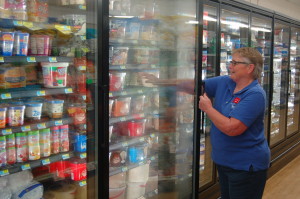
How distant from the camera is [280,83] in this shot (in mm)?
5922

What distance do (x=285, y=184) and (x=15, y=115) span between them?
Answer: 12.4 ft

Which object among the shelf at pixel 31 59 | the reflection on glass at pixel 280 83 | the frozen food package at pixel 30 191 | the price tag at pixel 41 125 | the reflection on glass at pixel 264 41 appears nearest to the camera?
the shelf at pixel 31 59

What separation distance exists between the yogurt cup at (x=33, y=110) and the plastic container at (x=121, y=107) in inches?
26.9

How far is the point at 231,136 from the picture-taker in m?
2.40

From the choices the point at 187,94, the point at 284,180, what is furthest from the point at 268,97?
the point at 187,94

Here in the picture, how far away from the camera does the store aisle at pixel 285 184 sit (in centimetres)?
409

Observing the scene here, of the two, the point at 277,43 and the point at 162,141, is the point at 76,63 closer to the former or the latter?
the point at 162,141

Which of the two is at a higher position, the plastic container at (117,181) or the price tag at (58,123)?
the price tag at (58,123)

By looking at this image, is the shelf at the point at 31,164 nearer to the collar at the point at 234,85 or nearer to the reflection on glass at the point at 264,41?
the collar at the point at 234,85

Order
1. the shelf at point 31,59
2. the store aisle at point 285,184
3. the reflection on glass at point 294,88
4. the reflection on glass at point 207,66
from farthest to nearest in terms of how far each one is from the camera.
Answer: the reflection on glass at point 294,88
the store aisle at point 285,184
the reflection on glass at point 207,66
the shelf at point 31,59

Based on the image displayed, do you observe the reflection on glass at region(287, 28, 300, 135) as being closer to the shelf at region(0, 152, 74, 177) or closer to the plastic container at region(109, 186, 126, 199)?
the plastic container at region(109, 186, 126, 199)

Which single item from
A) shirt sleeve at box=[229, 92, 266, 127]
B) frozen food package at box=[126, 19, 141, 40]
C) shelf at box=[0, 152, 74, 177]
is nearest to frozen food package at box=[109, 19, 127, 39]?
frozen food package at box=[126, 19, 141, 40]

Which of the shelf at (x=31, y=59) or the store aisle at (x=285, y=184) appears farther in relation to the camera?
the store aisle at (x=285, y=184)

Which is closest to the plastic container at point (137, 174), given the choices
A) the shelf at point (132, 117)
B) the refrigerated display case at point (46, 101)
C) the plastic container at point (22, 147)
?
the shelf at point (132, 117)
